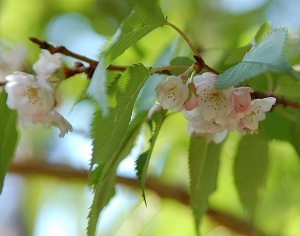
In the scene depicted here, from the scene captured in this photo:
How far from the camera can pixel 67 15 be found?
1020 millimetres

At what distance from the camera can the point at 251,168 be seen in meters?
0.61

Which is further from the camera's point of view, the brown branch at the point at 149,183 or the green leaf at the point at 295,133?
the brown branch at the point at 149,183

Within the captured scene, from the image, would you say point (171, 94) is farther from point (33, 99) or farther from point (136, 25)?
point (33, 99)

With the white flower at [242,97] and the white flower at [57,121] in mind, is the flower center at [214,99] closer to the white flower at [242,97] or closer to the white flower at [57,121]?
the white flower at [242,97]

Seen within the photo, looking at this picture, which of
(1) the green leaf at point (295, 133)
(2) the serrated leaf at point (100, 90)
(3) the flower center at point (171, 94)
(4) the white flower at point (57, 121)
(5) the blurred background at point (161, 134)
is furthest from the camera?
(5) the blurred background at point (161, 134)

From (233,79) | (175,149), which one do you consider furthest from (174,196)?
(233,79)

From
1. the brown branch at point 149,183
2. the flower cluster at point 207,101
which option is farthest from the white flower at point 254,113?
the brown branch at point 149,183

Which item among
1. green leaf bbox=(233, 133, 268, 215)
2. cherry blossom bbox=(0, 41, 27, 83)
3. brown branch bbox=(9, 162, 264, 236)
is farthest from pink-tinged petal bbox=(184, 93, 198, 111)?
brown branch bbox=(9, 162, 264, 236)

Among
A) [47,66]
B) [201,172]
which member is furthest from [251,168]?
[47,66]

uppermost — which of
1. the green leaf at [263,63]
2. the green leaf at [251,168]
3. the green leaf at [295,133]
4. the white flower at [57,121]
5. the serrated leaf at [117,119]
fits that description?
the green leaf at [263,63]

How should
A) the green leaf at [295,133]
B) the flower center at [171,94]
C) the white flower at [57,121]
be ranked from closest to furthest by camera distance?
the flower center at [171,94] → the white flower at [57,121] → the green leaf at [295,133]

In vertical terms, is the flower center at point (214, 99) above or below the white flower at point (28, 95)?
above

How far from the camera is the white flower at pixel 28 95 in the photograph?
1.59ft

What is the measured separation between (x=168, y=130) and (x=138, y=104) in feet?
1.22
